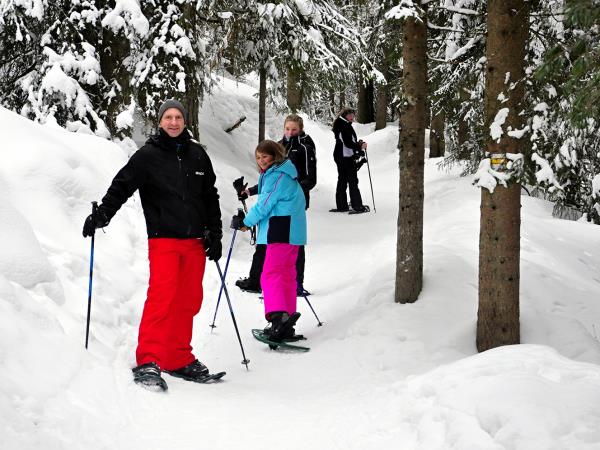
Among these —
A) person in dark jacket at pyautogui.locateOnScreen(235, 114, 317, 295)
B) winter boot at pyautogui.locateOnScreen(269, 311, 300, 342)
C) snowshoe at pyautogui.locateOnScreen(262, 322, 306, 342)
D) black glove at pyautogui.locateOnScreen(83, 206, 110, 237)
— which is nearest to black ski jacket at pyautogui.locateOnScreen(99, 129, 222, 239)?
black glove at pyautogui.locateOnScreen(83, 206, 110, 237)

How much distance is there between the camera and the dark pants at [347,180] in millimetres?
13516

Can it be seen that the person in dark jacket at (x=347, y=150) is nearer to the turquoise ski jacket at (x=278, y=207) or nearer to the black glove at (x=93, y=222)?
the turquoise ski jacket at (x=278, y=207)

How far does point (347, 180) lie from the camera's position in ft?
45.3

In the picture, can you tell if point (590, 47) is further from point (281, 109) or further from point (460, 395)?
point (281, 109)

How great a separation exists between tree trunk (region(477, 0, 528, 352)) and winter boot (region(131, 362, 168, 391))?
2.93 metres

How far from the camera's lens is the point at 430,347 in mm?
6164

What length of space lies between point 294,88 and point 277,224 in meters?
8.12

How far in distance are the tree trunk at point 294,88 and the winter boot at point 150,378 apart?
27.7ft

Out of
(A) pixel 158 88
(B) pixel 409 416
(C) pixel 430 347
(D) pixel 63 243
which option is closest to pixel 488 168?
(C) pixel 430 347

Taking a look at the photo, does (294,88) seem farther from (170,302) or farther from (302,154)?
(170,302)

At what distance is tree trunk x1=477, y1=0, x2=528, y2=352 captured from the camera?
5.39m

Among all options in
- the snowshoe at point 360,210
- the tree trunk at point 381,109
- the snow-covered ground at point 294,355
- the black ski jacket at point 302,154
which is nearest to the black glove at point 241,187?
Answer: the snow-covered ground at point 294,355

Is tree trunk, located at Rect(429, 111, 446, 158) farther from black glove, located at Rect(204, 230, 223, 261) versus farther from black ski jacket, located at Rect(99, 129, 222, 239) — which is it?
black ski jacket, located at Rect(99, 129, 222, 239)

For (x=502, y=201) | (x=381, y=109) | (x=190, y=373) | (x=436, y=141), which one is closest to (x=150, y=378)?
(x=190, y=373)
